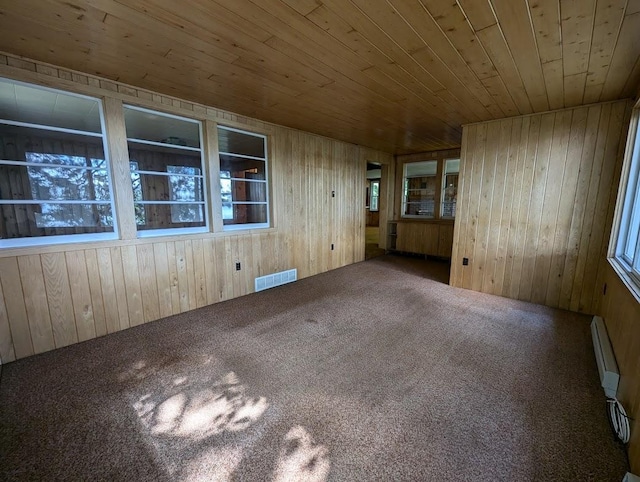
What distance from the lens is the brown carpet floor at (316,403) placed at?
51.4 inches

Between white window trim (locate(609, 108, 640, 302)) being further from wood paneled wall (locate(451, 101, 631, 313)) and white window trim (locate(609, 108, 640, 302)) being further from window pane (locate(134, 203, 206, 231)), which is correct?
window pane (locate(134, 203, 206, 231))

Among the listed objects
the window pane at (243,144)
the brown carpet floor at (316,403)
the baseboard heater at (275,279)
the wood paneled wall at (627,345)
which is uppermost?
the window pane at (243,144)

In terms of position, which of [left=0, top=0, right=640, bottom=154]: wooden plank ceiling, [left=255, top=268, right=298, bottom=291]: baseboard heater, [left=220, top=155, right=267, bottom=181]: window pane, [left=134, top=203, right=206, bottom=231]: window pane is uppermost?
[left=0, top=0, right=640, bottom=154]: wooden plank ceiling

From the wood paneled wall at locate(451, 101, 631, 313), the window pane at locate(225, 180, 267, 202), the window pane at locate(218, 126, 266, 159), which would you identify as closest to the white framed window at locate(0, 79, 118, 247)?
the window pane at locate(218, 126, 266, 159)

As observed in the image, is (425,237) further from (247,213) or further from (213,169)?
(213,169)

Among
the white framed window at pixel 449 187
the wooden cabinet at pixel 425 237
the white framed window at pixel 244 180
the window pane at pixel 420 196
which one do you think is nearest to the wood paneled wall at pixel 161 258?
the white framed window at pixel 244 180

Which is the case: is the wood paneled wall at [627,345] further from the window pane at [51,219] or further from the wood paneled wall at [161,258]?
the window pane at [51,219]

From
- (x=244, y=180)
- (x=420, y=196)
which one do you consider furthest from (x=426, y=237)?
(x=244, y=180)

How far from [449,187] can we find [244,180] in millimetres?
4431

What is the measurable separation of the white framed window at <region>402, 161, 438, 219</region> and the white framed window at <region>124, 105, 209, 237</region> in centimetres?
471

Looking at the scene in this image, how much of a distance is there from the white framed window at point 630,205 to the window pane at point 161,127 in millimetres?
4403

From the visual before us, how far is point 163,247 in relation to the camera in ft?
9.57

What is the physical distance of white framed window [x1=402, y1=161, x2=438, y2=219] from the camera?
241 inches

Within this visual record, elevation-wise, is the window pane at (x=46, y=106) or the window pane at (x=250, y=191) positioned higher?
the window pane at (x=46, y=106)
